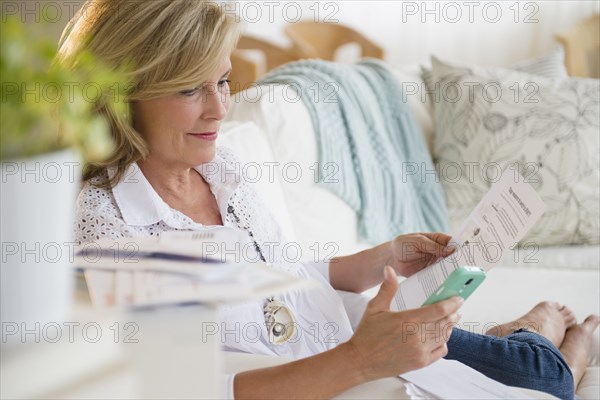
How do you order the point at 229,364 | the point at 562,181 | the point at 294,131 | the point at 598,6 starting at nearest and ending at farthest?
the point at 229,364, the point at 294,131, the point at 562,181, the point at 598,6

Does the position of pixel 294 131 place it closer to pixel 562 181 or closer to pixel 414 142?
pixel 414 142

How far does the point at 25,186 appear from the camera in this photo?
0.71 m

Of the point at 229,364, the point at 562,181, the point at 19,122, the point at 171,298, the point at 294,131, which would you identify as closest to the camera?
the point at 19,122

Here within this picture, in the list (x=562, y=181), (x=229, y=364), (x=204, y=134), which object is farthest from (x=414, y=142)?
(x=229, y=364)

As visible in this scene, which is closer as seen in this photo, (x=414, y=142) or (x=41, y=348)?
(x=41, y=348)

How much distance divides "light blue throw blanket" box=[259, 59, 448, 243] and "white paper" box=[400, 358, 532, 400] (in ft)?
3.26

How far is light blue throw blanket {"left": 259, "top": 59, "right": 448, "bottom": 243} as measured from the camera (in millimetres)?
2256

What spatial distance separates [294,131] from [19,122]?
1.50 meters

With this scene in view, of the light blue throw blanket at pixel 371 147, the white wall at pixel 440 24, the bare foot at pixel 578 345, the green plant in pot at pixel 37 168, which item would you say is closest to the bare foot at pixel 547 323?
the bare foot at pixel 578 345

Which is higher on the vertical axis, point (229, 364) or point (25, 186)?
point (25, 186)

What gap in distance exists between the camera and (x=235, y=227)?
1584 millimetres

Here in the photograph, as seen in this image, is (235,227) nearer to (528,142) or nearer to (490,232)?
(490,232)

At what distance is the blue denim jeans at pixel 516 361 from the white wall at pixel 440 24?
10.3ft

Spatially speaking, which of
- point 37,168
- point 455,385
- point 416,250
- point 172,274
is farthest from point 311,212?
point 37,168
